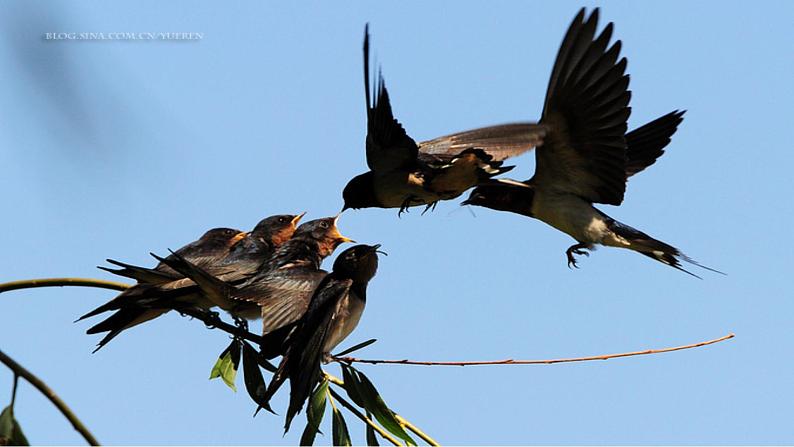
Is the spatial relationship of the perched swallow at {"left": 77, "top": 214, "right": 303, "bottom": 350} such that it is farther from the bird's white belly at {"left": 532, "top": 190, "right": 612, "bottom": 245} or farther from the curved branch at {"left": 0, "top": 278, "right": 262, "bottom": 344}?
the bird's white belly at {"left": 532, "top": 190, "right": 612, "bottom": 245}

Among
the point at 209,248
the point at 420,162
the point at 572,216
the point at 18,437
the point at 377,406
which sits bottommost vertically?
the point at 18,437

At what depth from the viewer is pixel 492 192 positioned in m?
5.43

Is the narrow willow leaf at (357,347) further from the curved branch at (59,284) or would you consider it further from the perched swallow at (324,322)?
the curved branch at (59,284)

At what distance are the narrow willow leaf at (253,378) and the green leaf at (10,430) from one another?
39.5 inches

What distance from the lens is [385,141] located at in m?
4.38

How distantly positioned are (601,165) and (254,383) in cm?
227

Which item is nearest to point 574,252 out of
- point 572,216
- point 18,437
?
point 572,216

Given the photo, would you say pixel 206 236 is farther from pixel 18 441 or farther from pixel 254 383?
pixel 18 441

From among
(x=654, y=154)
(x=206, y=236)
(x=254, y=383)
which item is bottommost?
(x=254, y=383)

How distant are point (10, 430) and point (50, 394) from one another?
0.47 meters

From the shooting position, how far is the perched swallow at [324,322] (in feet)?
11.7

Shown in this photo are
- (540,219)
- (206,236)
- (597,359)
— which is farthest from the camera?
(540,219)

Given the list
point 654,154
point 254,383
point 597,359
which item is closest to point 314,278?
point 254,383

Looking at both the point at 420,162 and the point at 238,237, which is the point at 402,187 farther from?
the point at 238,237
